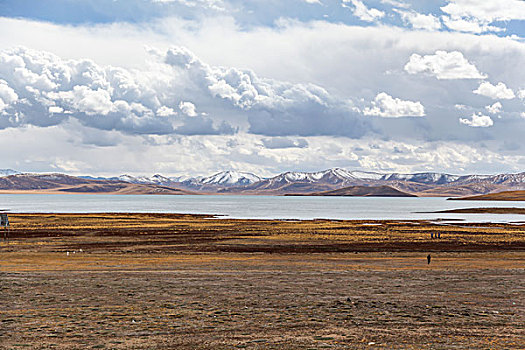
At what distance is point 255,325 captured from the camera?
723 inches

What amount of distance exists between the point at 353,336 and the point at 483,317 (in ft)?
18.8

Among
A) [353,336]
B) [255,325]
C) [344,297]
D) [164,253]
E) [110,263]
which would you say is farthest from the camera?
[164,253]

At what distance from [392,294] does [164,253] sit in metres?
25.4

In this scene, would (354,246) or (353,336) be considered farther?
(354,246)

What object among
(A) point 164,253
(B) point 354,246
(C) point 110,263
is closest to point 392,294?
(C) point 110,263

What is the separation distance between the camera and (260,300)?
22.8 m

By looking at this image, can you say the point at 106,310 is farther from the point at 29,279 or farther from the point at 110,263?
the point at 110,263

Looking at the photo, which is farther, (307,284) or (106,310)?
(307,284)

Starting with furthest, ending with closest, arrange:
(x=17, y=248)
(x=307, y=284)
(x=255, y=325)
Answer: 1. (x=17, y=248)
2. (x=307, y=284)
3. (x=255, y=325)

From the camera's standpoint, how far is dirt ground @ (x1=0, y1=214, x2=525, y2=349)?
1655cm

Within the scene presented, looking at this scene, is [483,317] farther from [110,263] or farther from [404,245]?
[404,245]

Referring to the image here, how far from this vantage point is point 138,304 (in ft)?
71.8

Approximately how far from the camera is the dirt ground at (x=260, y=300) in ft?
54.3

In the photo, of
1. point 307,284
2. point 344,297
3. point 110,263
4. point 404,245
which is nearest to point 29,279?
point 110,263
